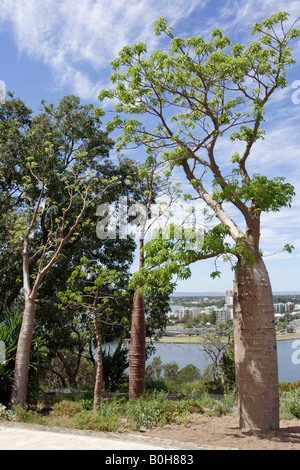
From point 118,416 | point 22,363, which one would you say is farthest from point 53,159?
point 118,416

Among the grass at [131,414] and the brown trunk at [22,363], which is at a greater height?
the brown trunk at [22,363]

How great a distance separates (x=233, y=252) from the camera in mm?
6031

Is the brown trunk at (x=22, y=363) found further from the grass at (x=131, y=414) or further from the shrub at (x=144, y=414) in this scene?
the shrub at (x=144, y=414)

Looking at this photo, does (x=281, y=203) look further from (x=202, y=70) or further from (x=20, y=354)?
(x=20, y=354)

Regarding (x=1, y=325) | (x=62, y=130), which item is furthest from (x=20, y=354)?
(x=62, y=130)

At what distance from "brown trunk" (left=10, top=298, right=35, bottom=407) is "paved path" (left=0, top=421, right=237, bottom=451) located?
12.0ft

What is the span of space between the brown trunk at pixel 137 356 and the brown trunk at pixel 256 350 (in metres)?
2.97

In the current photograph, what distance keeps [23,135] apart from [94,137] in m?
2.42

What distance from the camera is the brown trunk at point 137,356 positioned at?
8.57m

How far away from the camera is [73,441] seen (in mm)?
4391

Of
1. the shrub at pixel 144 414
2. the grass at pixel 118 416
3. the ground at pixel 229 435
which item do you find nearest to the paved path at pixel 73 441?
the ground at pixel 229 435

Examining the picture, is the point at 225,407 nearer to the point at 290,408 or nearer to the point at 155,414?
the point at 290,408

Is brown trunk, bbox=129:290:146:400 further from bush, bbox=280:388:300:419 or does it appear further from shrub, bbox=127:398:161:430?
bush, bbox=280:388:300:419

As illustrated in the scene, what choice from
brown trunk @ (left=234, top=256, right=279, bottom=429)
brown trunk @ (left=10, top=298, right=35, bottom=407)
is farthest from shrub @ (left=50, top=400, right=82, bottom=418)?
brown trunk @ (left=234, top=256, right=279, bottom=429)
